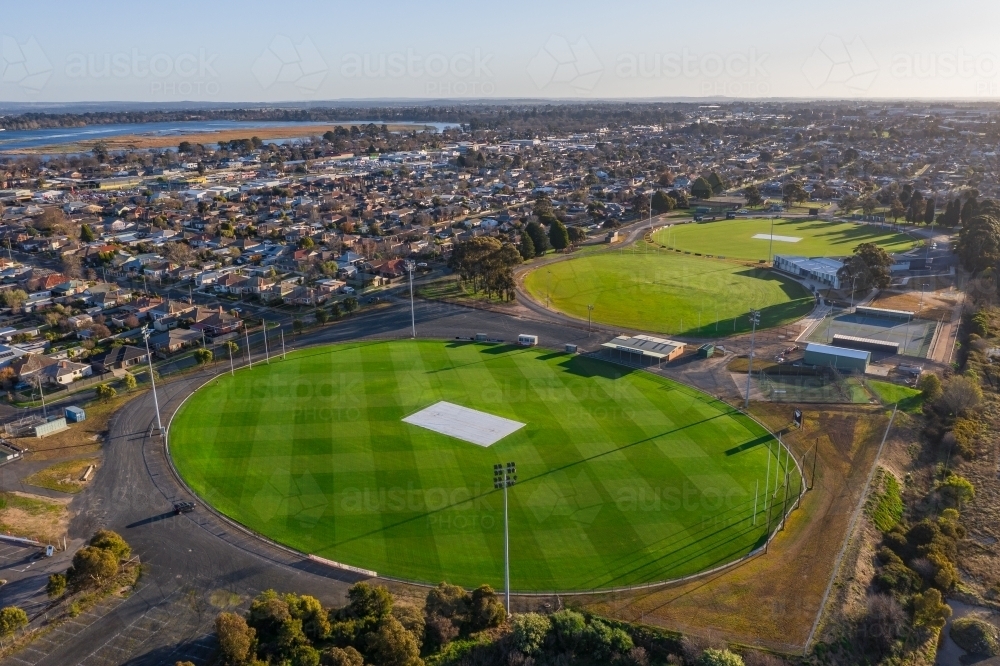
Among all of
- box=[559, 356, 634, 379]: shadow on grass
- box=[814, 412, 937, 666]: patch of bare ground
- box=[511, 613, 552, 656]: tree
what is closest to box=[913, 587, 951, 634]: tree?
box=[814, 412, 937, 666]: patch of bare ground

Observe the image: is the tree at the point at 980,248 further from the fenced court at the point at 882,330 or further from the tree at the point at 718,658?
the tree at the point at 718,658

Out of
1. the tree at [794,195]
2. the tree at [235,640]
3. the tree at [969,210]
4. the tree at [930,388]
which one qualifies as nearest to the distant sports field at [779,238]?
the tree at [969,210]

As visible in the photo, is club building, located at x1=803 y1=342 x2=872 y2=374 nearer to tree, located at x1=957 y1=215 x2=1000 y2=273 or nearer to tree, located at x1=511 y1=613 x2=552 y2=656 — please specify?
tree, located at x1=957 y1=215 x2=1000 y2=273

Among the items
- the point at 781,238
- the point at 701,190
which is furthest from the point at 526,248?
the point at 701,190

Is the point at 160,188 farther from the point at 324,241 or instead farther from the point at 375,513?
the point at 375,513

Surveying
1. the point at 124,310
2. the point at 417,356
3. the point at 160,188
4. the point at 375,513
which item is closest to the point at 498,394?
the point at 417,356
